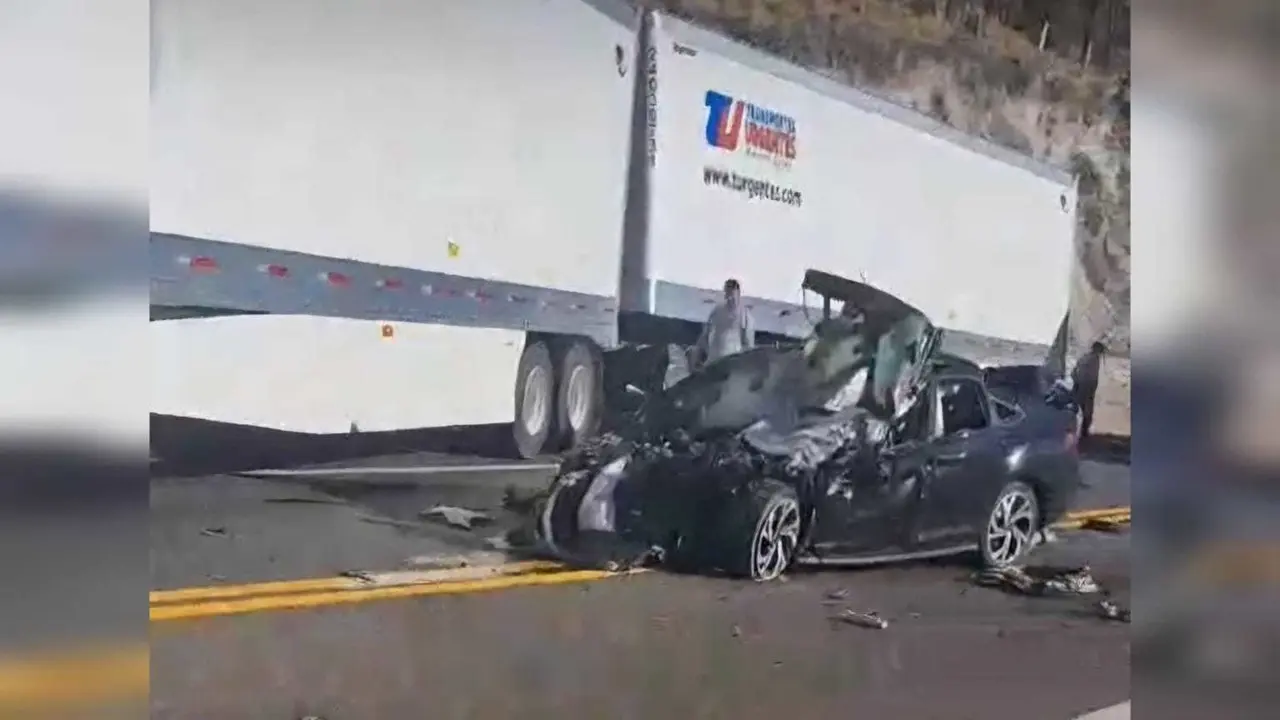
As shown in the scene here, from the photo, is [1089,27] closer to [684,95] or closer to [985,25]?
[985,25]

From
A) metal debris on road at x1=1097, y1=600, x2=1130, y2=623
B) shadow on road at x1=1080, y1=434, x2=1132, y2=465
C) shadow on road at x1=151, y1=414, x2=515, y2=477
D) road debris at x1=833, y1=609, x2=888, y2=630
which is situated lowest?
metal debris on road at x1=1097, y1=600, x2=1130, y2=623

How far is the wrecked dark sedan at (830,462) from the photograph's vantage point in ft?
8.52

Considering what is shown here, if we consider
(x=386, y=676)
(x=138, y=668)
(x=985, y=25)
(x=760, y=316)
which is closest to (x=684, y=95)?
(x=760, y=316)

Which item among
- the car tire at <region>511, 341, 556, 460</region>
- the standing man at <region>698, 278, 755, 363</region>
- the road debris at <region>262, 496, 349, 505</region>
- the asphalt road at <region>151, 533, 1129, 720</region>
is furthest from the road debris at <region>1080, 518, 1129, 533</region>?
the road debris at <region>262, 496, 349, 505</region>

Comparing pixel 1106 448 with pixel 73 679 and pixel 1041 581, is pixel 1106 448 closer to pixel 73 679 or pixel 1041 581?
pixel 1041 581

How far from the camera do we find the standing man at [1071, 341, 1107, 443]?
348cm

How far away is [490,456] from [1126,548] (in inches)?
77.1

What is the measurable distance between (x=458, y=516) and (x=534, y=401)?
26 centimetres

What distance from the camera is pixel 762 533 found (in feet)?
9.07

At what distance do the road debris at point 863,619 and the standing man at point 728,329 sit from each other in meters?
0.65

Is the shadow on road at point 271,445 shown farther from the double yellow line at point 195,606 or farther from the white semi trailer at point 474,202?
the double yellow line at point 195,606

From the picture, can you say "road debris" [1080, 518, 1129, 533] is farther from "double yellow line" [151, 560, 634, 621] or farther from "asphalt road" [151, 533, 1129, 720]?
"double yellow line" [151, 560, 634, 621]

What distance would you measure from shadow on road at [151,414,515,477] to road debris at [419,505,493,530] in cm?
10

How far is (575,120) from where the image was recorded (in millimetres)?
2504
